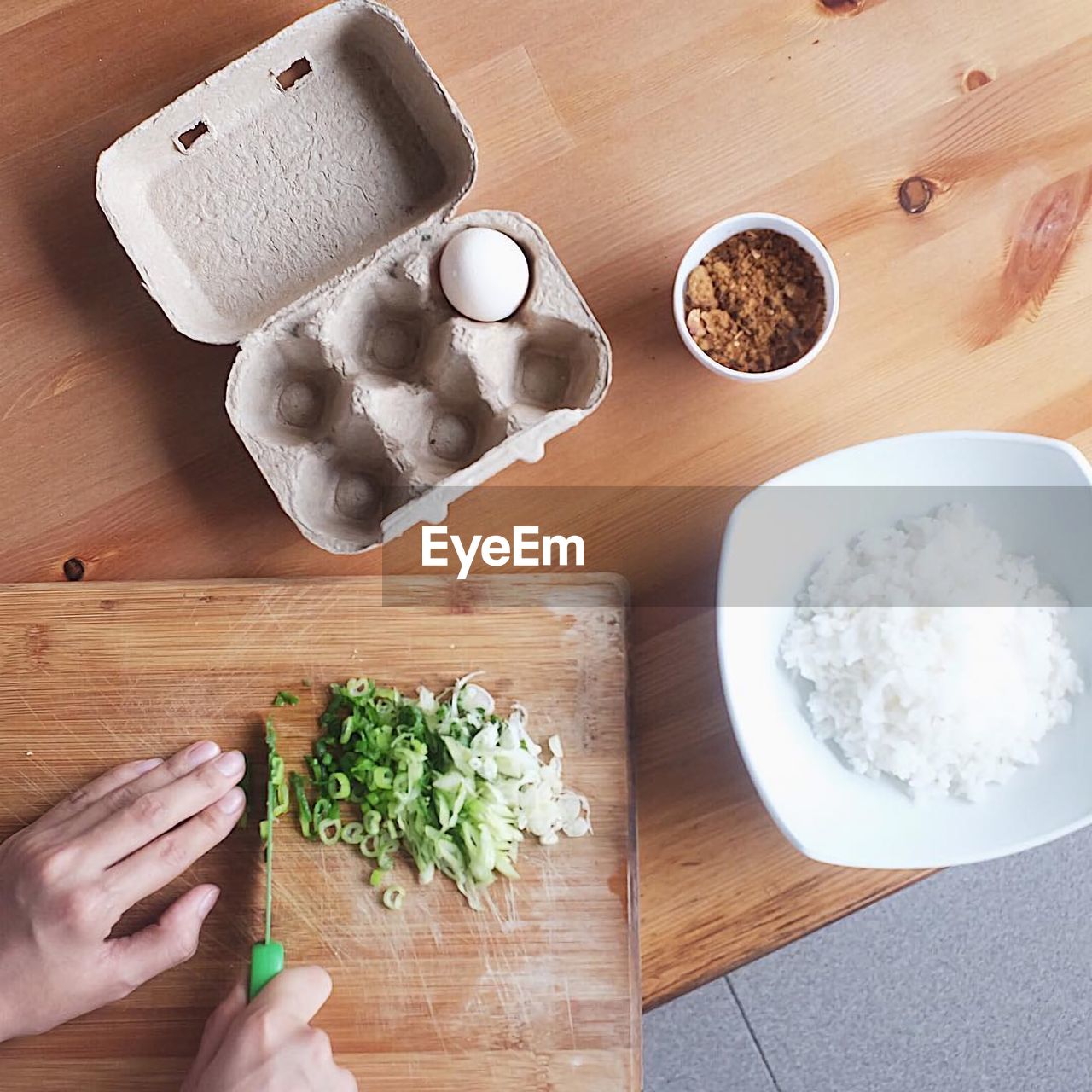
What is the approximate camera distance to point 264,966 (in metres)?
1.12

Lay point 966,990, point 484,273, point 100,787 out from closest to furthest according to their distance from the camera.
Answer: point 484,273, point 100,787, point 966,990

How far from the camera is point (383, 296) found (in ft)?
3.77

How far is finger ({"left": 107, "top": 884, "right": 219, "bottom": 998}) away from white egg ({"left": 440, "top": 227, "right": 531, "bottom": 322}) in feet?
2.25

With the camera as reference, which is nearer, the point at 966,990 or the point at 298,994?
the point at 298,994

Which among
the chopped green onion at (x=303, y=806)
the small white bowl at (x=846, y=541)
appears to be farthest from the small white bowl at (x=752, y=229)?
the chopped green onion at (x=303, y=806)

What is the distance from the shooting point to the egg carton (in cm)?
111

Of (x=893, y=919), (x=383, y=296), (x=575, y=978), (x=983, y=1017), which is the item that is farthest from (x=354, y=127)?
(x=983, y=1017)

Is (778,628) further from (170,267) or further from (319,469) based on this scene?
(170,267)

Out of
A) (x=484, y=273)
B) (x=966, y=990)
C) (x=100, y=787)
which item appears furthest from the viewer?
(x=966, y=990)

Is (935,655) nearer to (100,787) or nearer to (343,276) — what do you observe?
(343,276)

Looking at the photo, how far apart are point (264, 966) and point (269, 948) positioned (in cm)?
2

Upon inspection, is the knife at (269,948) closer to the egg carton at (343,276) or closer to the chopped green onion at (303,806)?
the chopped green onion at (303,806)

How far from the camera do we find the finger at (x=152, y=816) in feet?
3.71

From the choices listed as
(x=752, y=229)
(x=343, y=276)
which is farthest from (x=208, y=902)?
(x=752, y=229)
